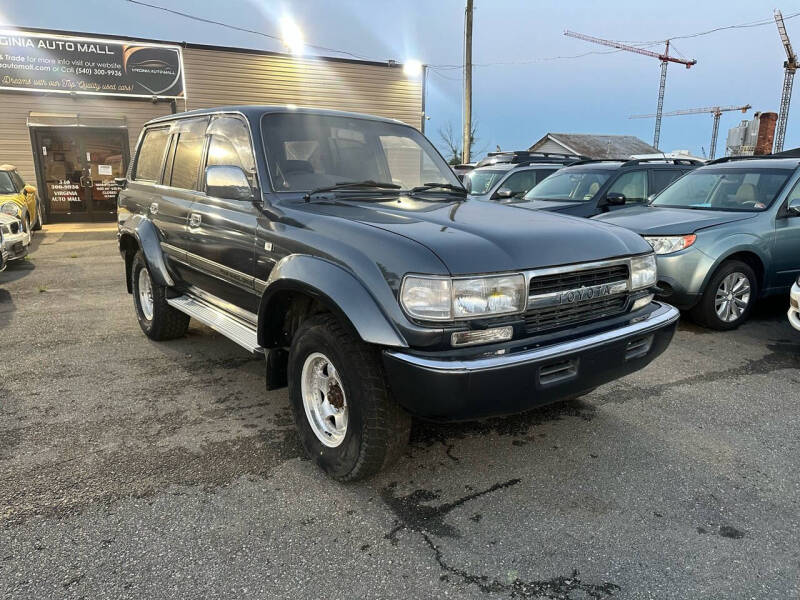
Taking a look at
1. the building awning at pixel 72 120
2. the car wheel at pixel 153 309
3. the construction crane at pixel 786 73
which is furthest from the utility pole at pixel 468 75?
the construction crane at pixel 786 73

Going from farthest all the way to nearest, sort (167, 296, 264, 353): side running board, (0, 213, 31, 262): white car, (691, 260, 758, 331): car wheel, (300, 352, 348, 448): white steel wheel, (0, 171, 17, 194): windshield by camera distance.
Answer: (0, 171, 17, 194): windshield
(0, 213, 31, 262): white car
(691, 260, 758, 331): car wheel
(167, 296, 264, 353): side running board
(300, 352, 348, 448): white steel wheel

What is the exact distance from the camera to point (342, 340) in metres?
2.70

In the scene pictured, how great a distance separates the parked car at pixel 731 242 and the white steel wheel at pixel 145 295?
189 inches

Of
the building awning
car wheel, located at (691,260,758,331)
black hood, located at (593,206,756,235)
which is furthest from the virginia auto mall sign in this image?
car wheel, located at (691,260,758,331)

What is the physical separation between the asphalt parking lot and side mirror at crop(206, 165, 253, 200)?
1423mm

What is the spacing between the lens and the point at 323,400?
10.2 feet

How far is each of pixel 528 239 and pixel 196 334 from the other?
12.8 ft

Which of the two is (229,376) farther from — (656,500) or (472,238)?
(656,500)

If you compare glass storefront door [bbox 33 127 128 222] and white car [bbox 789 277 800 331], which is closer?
white car [bbox 789 277 800 331]

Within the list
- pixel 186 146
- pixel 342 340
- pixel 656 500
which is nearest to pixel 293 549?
pixel 342 340

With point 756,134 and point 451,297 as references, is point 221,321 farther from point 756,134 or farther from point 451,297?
point 756,134

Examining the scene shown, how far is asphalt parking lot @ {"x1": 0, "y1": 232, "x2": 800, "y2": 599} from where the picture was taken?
7.42 ft

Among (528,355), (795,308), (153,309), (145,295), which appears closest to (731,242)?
(795,308)

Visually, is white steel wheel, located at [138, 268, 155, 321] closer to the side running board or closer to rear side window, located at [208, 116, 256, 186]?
the side running board
